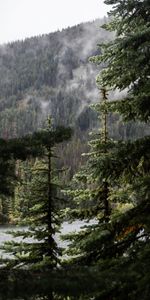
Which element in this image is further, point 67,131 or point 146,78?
point 146,78

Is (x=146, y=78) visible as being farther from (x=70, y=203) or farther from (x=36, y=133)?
(x=70, y=203)

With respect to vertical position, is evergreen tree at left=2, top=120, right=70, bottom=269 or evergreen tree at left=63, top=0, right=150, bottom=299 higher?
evergreen tree at left=63, top=0, right=150, bottom=299

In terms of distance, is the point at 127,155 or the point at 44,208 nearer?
the point at 127,155

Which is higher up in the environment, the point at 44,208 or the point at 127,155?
the point at 127,155

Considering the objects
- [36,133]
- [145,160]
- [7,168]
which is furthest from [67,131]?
[145,160]

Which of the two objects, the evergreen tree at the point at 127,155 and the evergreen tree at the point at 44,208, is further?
the evergreen tree at the point at 44,208

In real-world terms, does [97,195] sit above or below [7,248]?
above

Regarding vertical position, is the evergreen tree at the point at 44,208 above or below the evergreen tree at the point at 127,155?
below

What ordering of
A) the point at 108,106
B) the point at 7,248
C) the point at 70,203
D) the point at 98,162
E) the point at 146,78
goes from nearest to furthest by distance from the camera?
the point at 98,162, the point at 146,78, the point at 108,106, the point at 7,248, the point at 70,203

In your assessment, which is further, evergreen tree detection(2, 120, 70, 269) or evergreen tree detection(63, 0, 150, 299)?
evergreen tree detection(2, 120, 70, 269)

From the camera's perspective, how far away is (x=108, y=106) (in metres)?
10.2

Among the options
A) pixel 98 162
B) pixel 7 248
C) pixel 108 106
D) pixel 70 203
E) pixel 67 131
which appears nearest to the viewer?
pixel 67 131

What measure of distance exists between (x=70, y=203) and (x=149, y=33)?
336 inches

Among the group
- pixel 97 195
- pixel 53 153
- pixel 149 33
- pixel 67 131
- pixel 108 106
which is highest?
pixel 149 33
